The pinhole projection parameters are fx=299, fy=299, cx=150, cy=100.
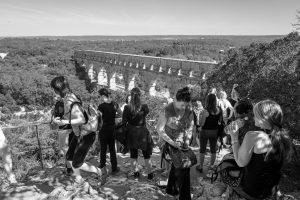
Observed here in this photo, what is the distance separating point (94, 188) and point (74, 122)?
0.93 meters

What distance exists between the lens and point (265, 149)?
2.26m

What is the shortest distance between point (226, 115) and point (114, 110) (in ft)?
6.57

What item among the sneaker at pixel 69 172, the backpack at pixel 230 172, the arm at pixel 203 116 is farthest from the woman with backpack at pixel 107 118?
the backpack at pixel 230 172

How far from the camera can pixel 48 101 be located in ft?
109

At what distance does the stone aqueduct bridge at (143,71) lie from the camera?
1906cm

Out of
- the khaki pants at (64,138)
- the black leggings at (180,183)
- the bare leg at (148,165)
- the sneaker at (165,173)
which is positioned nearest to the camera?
the black leggings at (180,183)

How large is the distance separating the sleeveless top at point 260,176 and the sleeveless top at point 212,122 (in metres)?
1.87

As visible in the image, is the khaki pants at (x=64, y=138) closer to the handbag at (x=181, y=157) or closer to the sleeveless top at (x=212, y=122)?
the handbag at (x=181, y=157)

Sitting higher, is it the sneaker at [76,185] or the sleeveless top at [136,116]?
the sleeveless top at [136,116]

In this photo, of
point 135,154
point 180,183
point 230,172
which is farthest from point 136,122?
point 230,172

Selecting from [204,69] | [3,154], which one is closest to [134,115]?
[3,154]

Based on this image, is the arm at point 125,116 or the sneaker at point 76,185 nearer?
the sneaker at point 76,185

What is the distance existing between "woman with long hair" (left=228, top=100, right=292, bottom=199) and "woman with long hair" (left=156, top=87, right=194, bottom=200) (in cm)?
98

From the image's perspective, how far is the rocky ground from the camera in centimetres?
347
